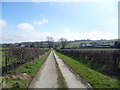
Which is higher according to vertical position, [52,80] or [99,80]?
[99,80]

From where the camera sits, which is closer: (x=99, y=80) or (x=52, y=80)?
(x=99, y=80)

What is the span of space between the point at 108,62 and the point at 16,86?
1272cm

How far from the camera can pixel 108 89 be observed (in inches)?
374

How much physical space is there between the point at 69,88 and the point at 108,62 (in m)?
10.9


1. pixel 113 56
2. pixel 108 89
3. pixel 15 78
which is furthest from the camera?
pixel 113 56

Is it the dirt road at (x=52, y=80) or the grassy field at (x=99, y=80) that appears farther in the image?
the dirt road at (x=52, y=80)

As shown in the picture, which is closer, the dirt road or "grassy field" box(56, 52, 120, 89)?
"grassy field" box(56, 52, 120, 89)

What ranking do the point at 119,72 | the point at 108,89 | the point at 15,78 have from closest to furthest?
the point at 108,89 < the point at 15,78 < the point at 119,72

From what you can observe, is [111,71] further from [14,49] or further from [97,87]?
[14,49]

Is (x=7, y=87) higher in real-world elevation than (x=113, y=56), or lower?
lower

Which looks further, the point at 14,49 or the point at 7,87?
the point at 14,49

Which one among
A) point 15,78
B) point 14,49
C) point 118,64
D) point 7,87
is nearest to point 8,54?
point 14,49

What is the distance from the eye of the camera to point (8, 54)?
20.4 meters

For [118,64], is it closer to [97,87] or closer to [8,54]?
[97,87]
